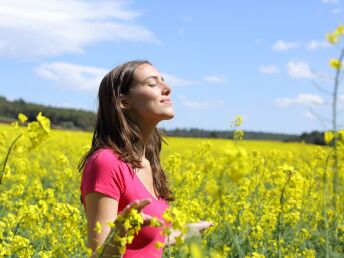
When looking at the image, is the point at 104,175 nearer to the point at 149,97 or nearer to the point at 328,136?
the point at 149,97

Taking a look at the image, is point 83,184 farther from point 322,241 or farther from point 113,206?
point 322,241

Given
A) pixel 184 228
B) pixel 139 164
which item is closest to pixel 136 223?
pixel 184 228

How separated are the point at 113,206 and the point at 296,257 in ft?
6.50

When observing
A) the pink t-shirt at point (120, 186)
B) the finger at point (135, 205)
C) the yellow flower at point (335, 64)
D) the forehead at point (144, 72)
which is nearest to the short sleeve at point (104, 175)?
the pink t-shirt at point (120, 186)

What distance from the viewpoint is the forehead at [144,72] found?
2.65 m

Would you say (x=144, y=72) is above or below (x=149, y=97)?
above

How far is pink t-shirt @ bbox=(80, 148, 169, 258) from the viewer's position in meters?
2.35

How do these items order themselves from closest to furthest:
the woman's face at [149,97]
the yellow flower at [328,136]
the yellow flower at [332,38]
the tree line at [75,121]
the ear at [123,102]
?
the yellow flower at [332,38]
the woman's face at [149,97]
the ear at [123,102]
the yellow flower at [328,136]
the tree line at [75,121]

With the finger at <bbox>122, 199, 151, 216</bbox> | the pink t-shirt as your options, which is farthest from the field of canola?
the pink t-shirt

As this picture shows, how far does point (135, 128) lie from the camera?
8.78 feet

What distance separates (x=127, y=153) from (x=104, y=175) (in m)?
0.24

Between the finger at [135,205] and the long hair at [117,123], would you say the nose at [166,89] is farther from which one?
the finger at [135,205]

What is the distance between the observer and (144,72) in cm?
266

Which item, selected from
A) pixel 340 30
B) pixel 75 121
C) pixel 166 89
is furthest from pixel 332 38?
pixel 75 121
